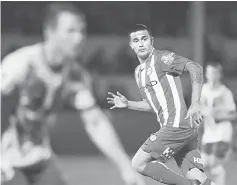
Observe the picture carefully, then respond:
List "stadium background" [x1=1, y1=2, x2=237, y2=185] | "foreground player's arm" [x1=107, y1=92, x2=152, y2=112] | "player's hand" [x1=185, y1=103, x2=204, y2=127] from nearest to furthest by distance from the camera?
"player's hand" [x1=185, y1=103, x2=204, y2=127], "foreground player's arm" [x1=107, y1=92, x2=152, y2=112], "stadium background" [x1=1, y1=2, x2=237, y2=185]

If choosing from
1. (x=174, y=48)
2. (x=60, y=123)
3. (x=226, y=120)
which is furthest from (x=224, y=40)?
(x=226, y=120)

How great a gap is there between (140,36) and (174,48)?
6.82 metres

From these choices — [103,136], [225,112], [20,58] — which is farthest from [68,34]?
[225,112]

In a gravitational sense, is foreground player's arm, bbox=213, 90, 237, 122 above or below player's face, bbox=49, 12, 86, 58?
below

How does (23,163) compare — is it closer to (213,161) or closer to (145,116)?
(213,161)

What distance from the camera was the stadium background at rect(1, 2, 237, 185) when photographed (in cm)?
1129

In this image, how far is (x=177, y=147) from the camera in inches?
197

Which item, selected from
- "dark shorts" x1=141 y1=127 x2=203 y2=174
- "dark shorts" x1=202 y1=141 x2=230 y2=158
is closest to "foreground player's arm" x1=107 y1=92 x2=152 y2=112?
"dark shorts" x1=141 y1=127 x2=203 y2=174

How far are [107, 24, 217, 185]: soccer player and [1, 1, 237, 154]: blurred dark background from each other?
593 cm

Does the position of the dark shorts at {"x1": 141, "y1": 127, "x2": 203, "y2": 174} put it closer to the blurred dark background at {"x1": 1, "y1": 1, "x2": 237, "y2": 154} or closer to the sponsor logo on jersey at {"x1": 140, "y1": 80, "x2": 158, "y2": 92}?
the sponsor logo on jersey at {"x1": 140, "y1": 80, "x2": 158, "y2": 92}

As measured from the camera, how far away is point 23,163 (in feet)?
13.7

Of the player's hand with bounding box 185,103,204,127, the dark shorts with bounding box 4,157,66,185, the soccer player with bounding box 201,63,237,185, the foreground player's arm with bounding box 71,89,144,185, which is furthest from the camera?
the soccer player with bounding box 201,63,237,185

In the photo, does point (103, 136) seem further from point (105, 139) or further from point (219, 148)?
point (219, 148)

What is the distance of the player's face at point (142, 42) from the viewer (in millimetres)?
5129
